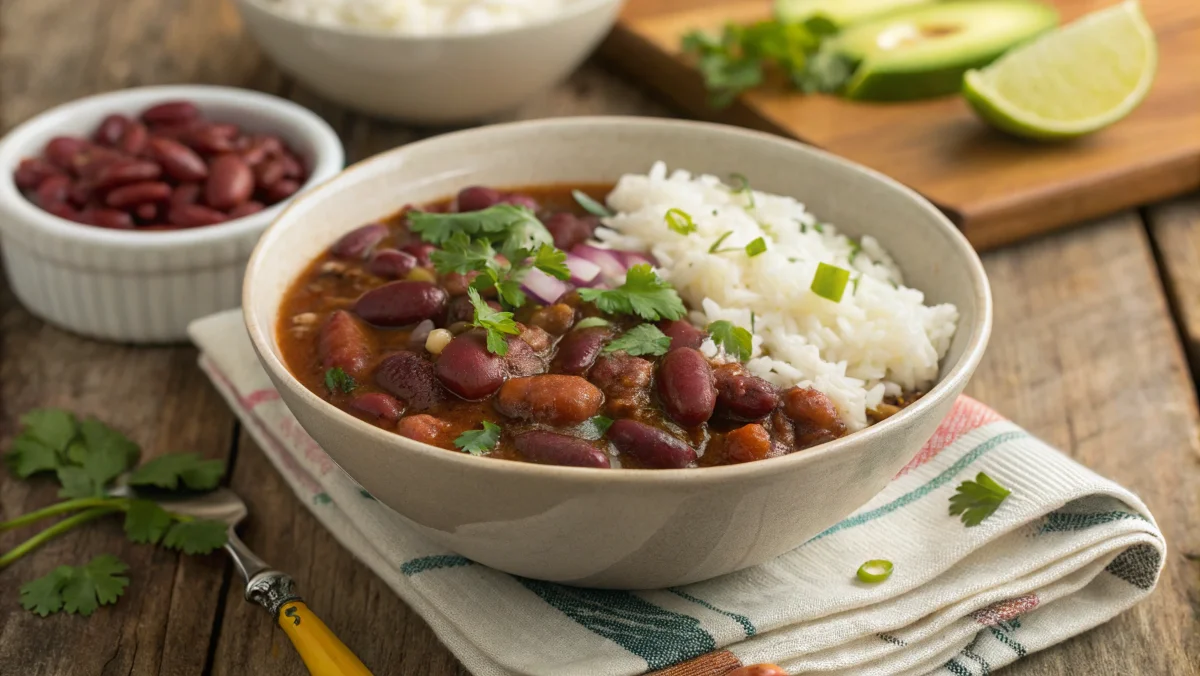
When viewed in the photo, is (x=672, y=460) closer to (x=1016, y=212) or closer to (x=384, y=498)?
(x=384, y=498)

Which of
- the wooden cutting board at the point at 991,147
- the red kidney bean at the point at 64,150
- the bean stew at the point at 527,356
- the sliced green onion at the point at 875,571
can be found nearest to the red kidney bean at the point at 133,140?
the red kidney bean at the point at 64,150

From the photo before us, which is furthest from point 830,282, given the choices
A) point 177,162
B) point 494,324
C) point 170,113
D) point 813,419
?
point 170,113

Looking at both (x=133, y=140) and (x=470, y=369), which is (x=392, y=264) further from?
(x=133, y=140)

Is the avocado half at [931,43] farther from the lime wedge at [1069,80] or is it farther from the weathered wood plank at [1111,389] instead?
the weathered wood plank at [1111,389]

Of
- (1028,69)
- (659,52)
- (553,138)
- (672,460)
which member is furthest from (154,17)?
(672,460)

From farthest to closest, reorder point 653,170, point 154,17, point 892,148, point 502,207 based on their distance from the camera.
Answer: point 154,17, point 892,148, point 653,170, point 502,207

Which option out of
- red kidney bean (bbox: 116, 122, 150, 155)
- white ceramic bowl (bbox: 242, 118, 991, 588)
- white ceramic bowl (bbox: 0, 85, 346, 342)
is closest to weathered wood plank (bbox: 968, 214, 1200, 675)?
white ceramic bowl (bbox: 242, 118, 991, 588)

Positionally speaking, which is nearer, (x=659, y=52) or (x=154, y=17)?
(x=659, y=52)

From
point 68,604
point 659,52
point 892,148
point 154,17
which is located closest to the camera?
point 68,604
